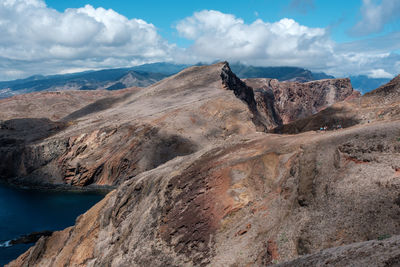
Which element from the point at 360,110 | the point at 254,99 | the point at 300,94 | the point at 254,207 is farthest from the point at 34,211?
the point at 300,94

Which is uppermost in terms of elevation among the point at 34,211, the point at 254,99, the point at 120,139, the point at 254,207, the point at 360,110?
the point at 254,99

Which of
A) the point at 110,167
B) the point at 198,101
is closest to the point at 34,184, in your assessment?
the point at 110,167

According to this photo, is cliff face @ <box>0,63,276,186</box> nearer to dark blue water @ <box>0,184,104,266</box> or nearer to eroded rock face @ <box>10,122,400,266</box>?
dark blue water @ <box>0,184,104,266</box>

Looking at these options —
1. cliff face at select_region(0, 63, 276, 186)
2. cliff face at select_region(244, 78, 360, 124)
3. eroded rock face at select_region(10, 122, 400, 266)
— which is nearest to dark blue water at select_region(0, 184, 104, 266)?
cliff face at select_region(0, 63, 276, 186)

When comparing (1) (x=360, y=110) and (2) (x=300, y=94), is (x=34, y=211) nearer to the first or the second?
(1) (x=360, y=110)

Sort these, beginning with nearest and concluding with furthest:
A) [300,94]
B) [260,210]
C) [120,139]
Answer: [260,210] < [120,139] < [300,94]

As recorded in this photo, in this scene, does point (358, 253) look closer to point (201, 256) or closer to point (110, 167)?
point (201, 256)

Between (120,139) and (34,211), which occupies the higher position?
(120,139)

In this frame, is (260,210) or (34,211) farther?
(34,211)
